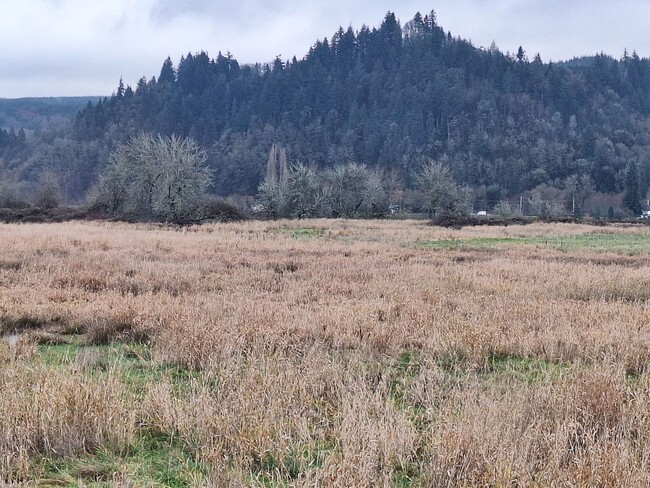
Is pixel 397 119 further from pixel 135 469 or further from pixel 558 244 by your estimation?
pixel 135 469

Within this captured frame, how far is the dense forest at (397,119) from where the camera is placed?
126m

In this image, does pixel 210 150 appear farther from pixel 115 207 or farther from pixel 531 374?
pixel 531 374

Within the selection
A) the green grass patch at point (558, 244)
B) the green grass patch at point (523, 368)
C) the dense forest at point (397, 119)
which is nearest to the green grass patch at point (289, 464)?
the green grass patch at point (523, 368)

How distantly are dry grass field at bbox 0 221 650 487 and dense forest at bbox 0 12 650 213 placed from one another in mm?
105132

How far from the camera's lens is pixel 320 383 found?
18.1 ft

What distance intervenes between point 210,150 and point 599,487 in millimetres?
153309

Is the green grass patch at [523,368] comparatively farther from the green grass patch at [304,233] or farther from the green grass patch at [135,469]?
the green grass patch at [304,233]

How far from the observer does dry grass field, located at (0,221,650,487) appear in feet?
12.9

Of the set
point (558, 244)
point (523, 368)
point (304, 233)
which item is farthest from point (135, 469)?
point (304, 233)

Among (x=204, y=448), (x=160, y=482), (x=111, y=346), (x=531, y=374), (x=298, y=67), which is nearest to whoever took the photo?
(x=160, y=482)

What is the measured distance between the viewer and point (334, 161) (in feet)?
452

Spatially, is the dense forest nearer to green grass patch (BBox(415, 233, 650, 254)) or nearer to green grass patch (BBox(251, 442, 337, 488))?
green grass patch (BBox(415, 233, 650, 254))

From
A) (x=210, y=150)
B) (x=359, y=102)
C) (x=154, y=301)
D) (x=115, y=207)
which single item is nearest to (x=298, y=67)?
(x=359, y=102)

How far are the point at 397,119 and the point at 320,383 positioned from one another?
493 ft
